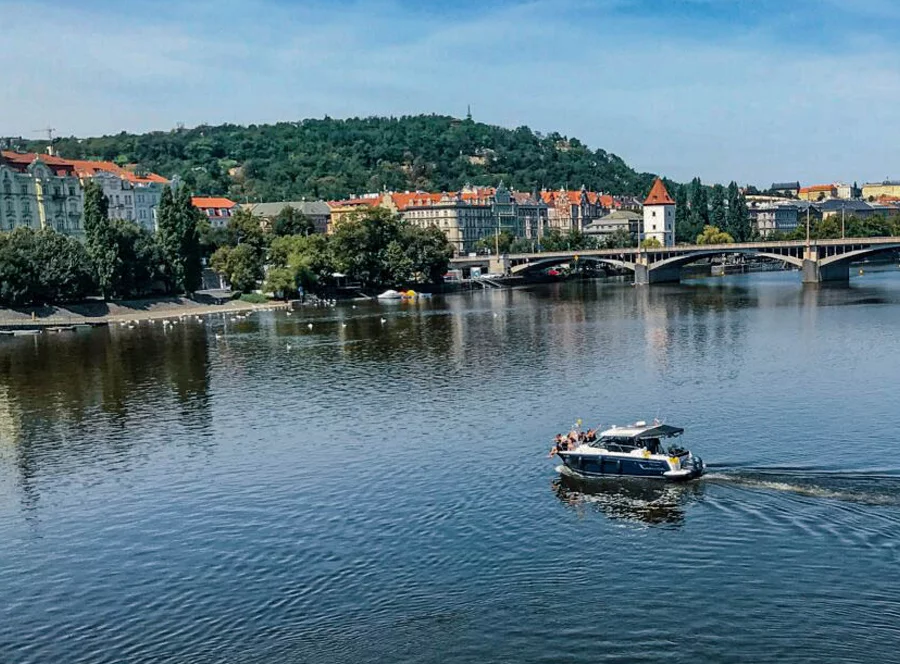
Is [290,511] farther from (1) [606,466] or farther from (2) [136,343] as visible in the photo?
(2) [136,343]

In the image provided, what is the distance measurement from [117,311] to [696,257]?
94.0m

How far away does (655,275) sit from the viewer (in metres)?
173

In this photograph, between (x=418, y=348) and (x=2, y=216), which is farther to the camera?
(x=2, y=216)

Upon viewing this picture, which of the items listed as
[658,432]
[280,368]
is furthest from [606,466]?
[280,368]

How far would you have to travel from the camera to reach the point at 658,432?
134 feet

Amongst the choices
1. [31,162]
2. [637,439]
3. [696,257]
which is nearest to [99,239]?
[31,162]

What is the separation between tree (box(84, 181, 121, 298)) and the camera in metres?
119

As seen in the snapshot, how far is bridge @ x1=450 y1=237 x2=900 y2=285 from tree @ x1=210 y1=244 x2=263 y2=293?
5043 centimetres

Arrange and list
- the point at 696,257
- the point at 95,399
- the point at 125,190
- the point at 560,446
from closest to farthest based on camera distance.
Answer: the point at 560,446, the point at 95,399, the point at 696,257, the point at 125,190

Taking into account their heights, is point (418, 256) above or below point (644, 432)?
above

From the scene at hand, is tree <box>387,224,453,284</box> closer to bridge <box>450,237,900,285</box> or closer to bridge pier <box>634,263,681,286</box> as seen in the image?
bridge <box>450,237,900,285</box>

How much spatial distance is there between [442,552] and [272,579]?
18.6 ft

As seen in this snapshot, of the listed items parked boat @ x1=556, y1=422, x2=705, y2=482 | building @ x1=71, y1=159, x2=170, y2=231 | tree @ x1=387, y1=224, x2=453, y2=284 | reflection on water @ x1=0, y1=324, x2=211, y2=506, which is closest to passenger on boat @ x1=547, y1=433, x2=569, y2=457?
parked boat @ x1=556, y1=422, x2=705, y2=482

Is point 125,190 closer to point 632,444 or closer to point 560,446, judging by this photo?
point 560,446
